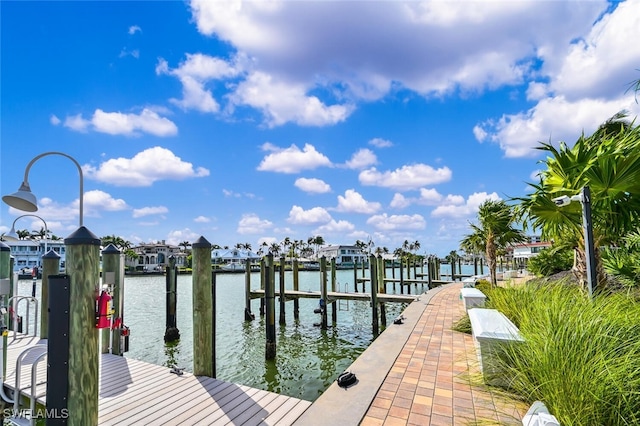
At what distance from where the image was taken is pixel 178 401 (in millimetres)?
4203

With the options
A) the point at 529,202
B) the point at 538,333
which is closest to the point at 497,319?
Answer: the point at 538,333

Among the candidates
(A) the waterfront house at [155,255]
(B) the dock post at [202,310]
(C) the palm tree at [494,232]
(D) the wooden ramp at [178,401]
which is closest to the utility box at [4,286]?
(D) the wooden ramp at [178,401]

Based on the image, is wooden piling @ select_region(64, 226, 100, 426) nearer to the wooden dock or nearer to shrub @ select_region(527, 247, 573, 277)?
the wooden dock

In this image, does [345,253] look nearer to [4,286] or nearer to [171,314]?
[171,314]

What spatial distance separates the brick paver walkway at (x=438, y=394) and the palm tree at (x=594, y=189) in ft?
8.80

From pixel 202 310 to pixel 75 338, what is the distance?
7.10 feet

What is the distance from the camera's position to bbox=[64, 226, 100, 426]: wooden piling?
312 cm

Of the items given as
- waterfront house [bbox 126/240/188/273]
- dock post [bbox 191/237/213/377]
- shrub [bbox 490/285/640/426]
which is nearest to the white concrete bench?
shrub [bbox 490/285/640/426]

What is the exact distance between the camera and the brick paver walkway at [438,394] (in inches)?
133

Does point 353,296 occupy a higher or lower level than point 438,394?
lower

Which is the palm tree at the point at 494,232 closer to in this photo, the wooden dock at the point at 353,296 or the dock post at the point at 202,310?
the wooden dock at the point at 353,296

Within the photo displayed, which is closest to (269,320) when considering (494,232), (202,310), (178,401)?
(202,310)

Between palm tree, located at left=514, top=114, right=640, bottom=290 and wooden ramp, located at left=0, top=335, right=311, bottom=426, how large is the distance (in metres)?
5.37

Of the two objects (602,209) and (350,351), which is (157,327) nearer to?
(350,351)
